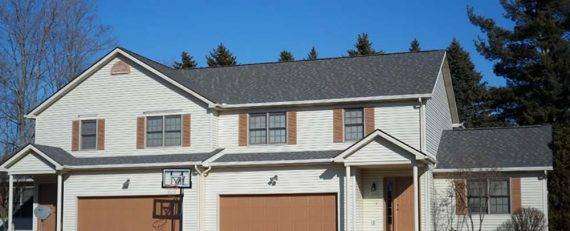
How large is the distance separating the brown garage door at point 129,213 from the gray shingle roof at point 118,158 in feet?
4.73

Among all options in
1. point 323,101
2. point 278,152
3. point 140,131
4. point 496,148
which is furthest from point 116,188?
point 496,148

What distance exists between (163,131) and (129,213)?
3494mm

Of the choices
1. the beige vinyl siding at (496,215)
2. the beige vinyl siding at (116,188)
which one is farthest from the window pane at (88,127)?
the beige vinyl siding at (496,215)

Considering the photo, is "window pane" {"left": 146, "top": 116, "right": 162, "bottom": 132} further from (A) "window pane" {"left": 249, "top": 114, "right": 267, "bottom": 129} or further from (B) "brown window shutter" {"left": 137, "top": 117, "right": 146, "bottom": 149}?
(A) "window pane" {"left": 249, "top": 114, "right": 267, "bottom": 129}

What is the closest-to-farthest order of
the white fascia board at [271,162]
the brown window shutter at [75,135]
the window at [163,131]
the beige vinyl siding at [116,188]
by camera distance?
the white fascia board at [271,162] → the beige vinyl siding at [116,188] → the window at [163,131] → the brown window shutter at [75,135]

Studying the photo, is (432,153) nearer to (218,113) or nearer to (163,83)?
(218,113)

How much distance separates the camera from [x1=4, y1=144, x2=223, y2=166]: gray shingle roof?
29719 millimetres

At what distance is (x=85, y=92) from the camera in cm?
3256

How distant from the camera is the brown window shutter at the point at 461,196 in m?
28.5

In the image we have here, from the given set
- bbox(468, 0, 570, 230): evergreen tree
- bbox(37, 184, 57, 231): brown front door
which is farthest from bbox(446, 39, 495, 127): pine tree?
bbox(37, 184, 57, 231): brown front door

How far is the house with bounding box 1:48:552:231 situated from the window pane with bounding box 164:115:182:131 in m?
0.06

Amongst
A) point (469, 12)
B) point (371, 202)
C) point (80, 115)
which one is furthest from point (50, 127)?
point (469, 12)

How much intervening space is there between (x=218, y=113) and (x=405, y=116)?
7.49 meters

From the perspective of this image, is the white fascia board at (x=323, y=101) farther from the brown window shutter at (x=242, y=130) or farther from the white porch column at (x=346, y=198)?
the white porch column at (x=346, y=198)
